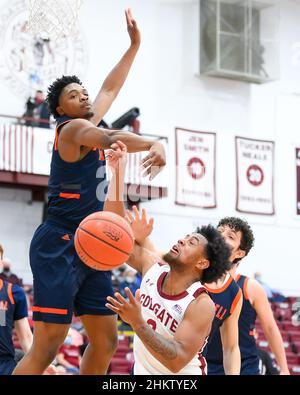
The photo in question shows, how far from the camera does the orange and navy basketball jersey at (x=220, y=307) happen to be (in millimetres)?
6230

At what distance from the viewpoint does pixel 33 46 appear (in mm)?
20000

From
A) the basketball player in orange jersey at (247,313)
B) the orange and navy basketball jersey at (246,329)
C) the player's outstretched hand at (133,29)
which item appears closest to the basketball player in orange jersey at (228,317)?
the basketball player in orange jersey at (247,313)

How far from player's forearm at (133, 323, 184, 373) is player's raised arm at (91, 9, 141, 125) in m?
1.83

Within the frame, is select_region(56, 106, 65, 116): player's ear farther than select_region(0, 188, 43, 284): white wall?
No

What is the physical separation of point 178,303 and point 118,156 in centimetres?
92

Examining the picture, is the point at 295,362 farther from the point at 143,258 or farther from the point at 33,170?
the point at 143,258

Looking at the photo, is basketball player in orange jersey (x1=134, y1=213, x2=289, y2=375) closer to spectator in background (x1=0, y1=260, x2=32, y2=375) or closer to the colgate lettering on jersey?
the colgate lettering on jersey

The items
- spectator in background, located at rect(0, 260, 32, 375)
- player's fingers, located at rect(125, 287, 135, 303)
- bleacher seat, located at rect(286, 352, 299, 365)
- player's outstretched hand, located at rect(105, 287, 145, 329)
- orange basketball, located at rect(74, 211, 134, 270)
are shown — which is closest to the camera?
player's fingers, located at rect(125, 287, 135, 303)

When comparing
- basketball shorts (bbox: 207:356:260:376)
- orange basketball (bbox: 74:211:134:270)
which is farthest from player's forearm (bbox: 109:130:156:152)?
basketball shorts (bbox: 207:356:260:376)

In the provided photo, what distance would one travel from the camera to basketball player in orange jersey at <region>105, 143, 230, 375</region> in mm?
4680

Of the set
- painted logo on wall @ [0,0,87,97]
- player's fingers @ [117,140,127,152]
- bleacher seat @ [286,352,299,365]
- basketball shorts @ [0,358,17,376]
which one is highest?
painted logo on wall @ [0,0,87,97]

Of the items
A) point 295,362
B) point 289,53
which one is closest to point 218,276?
point 295,362

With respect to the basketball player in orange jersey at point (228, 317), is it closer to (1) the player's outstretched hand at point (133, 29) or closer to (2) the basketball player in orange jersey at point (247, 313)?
(2) the basketball player in orange jersey at point (247, 313)
